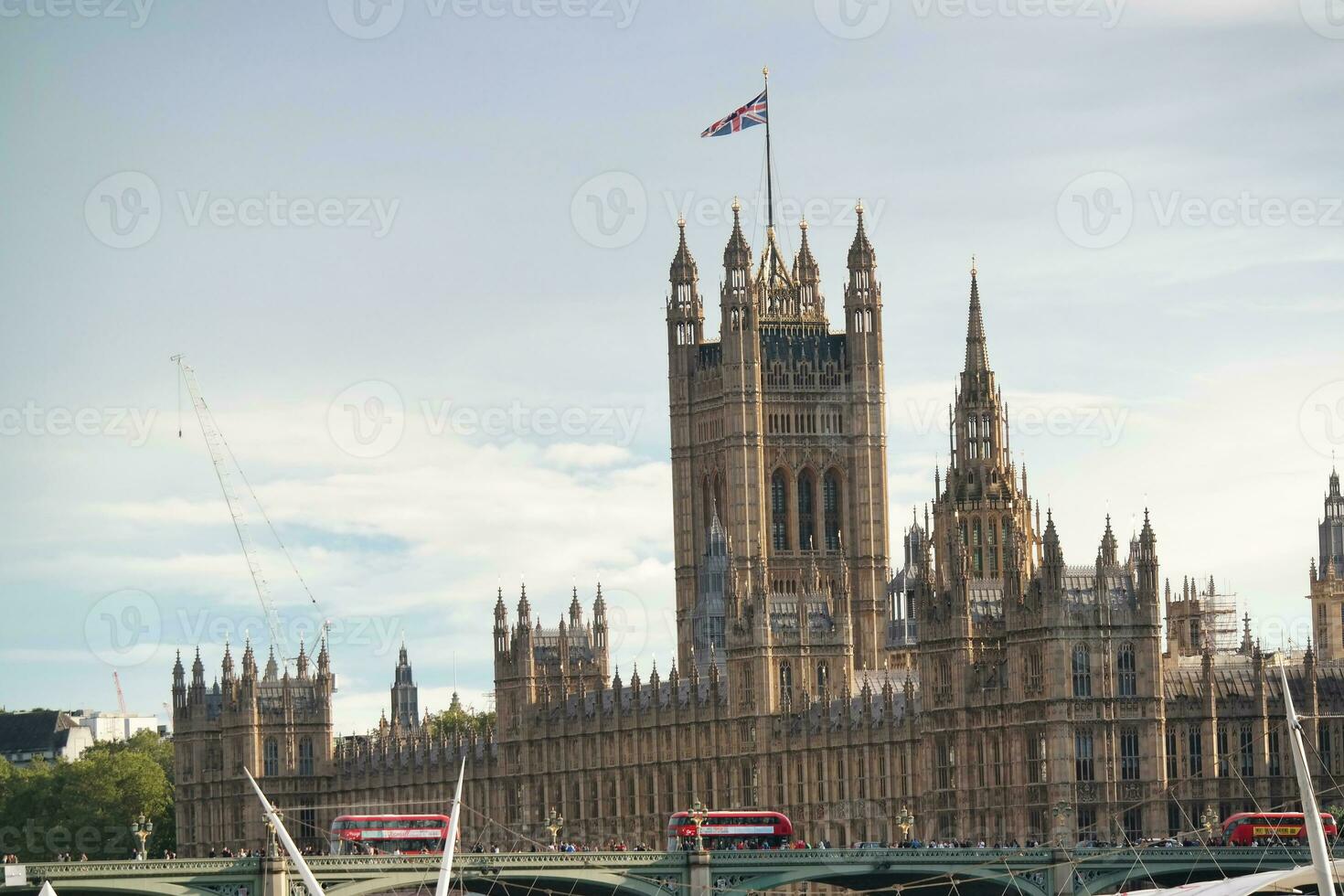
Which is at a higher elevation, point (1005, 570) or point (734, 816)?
point (1005, 570)

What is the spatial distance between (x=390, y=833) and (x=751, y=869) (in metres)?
45.2

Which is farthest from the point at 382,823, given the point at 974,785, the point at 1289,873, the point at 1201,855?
the point at 1289,873

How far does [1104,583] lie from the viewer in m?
167

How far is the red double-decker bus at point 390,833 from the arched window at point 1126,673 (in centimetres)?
4038

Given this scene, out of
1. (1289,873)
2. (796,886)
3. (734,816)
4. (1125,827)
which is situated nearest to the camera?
(1289,873)

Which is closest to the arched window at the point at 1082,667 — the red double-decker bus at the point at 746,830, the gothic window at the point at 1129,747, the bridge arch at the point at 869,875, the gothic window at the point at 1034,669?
the gothic window at the point at 1034,669

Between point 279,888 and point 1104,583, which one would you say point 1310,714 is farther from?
point 279,888

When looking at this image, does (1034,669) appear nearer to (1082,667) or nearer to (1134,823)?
(1082,667)

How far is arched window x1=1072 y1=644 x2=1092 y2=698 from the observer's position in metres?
166

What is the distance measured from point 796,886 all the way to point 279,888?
62470mm

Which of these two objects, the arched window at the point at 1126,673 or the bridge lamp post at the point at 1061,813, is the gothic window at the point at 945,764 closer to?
the bridge lamp post at the point at 1061,813

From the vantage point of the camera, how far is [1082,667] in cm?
16675

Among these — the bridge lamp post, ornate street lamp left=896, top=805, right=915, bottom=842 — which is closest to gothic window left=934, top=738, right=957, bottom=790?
ornate street lamp left=896, top=805, right=915, bottom=842

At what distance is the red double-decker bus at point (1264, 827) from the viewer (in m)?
152
